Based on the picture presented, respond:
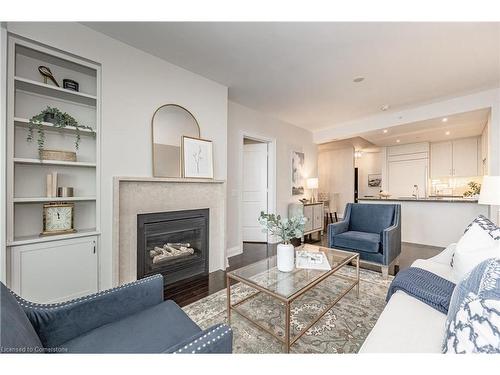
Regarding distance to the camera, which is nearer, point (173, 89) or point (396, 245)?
point (173, 89)

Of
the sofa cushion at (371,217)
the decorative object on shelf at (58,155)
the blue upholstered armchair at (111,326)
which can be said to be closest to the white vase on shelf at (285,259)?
the blue upholstered armchair at (111,326)

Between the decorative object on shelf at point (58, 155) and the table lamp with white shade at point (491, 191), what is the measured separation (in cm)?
402

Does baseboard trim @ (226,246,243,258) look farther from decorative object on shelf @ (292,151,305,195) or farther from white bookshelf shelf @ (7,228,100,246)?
white bookshelf shelf @ (7,228,100,246)

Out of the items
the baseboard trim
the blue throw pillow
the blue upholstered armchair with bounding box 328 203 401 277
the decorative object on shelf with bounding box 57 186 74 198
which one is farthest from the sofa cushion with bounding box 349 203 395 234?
the decorative object on shelf with bounding box 57 186 74 198

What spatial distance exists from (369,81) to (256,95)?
5.20 ft

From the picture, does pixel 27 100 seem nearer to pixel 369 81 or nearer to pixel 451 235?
pixel 369 81

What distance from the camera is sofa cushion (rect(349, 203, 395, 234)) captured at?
2984 millimetres

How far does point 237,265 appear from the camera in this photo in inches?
121

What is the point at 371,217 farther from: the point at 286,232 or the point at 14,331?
the point at 14,331

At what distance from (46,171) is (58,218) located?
44 cm

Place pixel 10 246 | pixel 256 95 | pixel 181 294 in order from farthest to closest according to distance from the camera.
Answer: pixel 256 95, pixel 181 294, pixel 10 246

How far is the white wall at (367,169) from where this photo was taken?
23.7ft

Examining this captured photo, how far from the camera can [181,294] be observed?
87.4 inches
